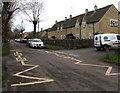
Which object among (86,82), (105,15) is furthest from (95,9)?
(86,82)

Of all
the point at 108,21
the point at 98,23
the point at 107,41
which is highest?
the point at 108,21

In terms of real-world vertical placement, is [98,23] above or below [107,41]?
above

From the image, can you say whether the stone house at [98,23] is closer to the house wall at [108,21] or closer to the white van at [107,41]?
the house wall at [108,21]

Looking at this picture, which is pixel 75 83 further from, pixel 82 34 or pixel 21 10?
pixel 82 34

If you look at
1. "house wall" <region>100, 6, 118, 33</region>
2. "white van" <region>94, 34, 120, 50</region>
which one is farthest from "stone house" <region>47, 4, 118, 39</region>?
"white van" <region>94, 34, 120, 50</region>

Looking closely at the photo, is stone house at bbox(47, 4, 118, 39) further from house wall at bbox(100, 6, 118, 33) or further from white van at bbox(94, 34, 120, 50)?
white van at bbox(94, 34, 120, 50)

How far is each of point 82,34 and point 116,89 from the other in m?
37.2

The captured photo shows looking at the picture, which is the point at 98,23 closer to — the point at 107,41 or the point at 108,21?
the point at 108,21

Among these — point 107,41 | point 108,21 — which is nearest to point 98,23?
point 108,21

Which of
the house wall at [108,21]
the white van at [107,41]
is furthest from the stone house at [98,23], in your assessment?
the white van at [107,41]

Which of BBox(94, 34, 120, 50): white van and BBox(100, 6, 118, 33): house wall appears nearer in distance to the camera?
BBox(94, 34, 120, 50): white van

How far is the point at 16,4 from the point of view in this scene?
2944 centimetres

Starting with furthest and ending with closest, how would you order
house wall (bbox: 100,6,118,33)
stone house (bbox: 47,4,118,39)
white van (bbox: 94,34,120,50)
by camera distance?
stone house (bbox: 47,4,118,39)
house wall (bbox: 100,6,118,33)
white van (bbox: 94,34,120,50)

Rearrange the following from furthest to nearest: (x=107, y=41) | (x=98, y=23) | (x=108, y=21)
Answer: (x=108, y=21) → (x=98, y=23) → (x=107, y=41)
